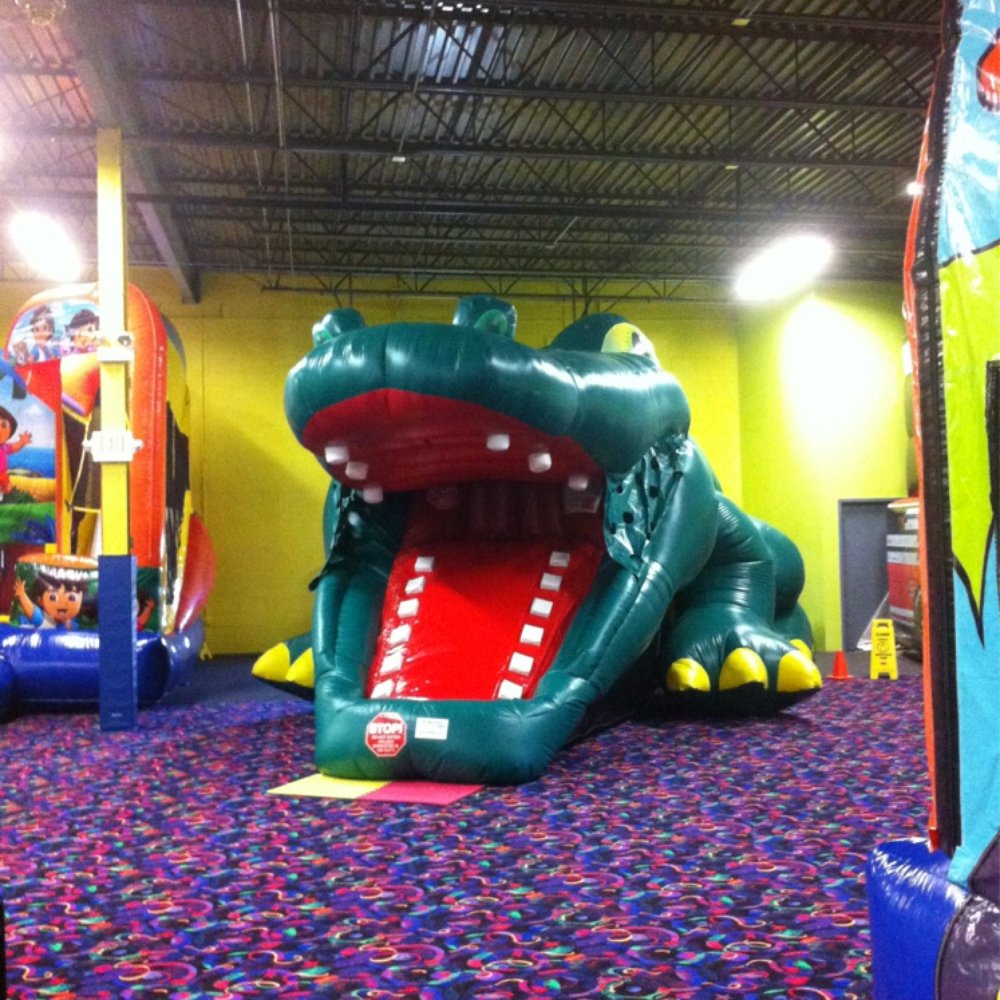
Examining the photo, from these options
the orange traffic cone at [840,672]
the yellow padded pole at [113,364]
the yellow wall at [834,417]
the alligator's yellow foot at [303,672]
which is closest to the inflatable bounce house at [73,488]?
the yellow padded pole at [113,364]

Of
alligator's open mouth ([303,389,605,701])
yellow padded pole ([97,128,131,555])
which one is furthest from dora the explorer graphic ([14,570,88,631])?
alligator's open mouth ([303,389,605,701])

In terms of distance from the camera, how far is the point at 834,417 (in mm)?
10492

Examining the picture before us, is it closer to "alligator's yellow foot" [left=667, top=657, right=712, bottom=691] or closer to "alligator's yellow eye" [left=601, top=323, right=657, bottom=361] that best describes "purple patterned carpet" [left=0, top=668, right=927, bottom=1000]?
"alligator's yellow foot" [left=667, top=657, right=712, bottom=691]

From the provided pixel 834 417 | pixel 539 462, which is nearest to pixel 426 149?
pixel 539 462

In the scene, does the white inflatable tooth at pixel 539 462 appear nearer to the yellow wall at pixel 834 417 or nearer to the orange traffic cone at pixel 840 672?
the orange traffic cone at pixel 840 672

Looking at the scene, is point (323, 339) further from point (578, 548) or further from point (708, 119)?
point (708, 119)

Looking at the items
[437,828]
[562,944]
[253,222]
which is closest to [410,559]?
[437,828]

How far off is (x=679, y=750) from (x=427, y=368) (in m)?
1.93

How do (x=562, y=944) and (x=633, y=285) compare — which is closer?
(x=562, y=944)

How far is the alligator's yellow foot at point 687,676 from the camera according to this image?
4840 millimetres

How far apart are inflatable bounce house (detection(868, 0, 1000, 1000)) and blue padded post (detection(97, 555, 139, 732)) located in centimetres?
490

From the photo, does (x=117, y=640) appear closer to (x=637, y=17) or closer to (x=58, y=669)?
(x=58, y=669)

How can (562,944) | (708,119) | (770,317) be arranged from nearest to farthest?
(562,944) < (708,119) < (770,317)

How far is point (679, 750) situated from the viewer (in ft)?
14.3
